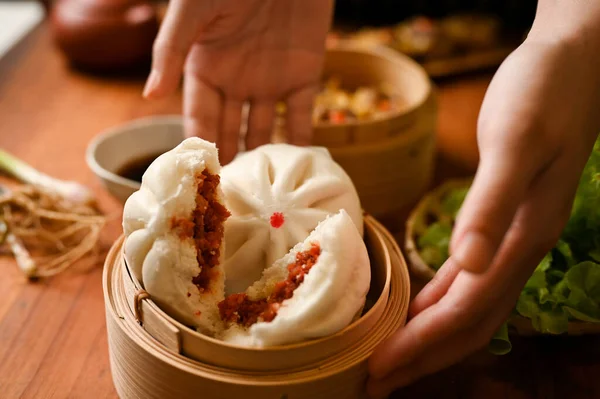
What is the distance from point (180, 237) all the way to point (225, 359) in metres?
0.18

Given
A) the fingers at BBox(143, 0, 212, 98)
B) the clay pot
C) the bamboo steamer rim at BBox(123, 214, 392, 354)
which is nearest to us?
the bamboo steamer rim at BBox(123, 214, 392, 354)

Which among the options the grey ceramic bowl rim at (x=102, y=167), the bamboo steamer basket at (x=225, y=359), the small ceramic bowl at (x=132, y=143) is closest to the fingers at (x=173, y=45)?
the grey ceramic bowl rim at (x=102, y=167)

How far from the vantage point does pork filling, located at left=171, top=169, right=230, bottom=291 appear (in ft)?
3.01

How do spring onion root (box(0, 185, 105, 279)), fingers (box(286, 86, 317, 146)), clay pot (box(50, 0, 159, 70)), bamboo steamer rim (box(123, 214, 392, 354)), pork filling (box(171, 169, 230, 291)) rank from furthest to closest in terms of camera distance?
clay pot (box(50, 0, 159, 70)) < fingers (box(286, 86, 317, 146)) < spring onion root (box(0, 185, 105, 279)) < pork filling (box(171, 169, 230, 291)) < bamboo steamer rim (box(123, 214, 392, 354))

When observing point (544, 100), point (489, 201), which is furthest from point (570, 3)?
point (489, 201)

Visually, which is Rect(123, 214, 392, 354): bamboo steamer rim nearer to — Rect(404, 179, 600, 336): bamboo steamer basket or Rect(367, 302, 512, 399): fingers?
Rect(367, 302, 512, 399): fingers

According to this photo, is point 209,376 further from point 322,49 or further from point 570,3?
point 322,49

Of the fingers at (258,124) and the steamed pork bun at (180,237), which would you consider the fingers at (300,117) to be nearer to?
the fingers at (258,124)

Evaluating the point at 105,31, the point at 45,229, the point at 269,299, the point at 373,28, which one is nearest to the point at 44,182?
the point at 45,229

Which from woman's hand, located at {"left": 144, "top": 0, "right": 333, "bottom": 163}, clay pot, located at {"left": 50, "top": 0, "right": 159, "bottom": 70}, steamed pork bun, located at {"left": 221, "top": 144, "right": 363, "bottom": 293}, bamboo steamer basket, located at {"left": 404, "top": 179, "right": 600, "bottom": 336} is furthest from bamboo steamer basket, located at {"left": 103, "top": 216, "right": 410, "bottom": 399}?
clay pot, located at {"left": 50, "top": 0, "right": 159, "bottom": 70}

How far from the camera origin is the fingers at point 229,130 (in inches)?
55.6

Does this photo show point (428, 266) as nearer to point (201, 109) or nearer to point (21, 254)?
point (201, 109)

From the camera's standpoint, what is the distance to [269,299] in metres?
0.92

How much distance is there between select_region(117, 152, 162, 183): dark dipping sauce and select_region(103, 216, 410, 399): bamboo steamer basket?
629mm
